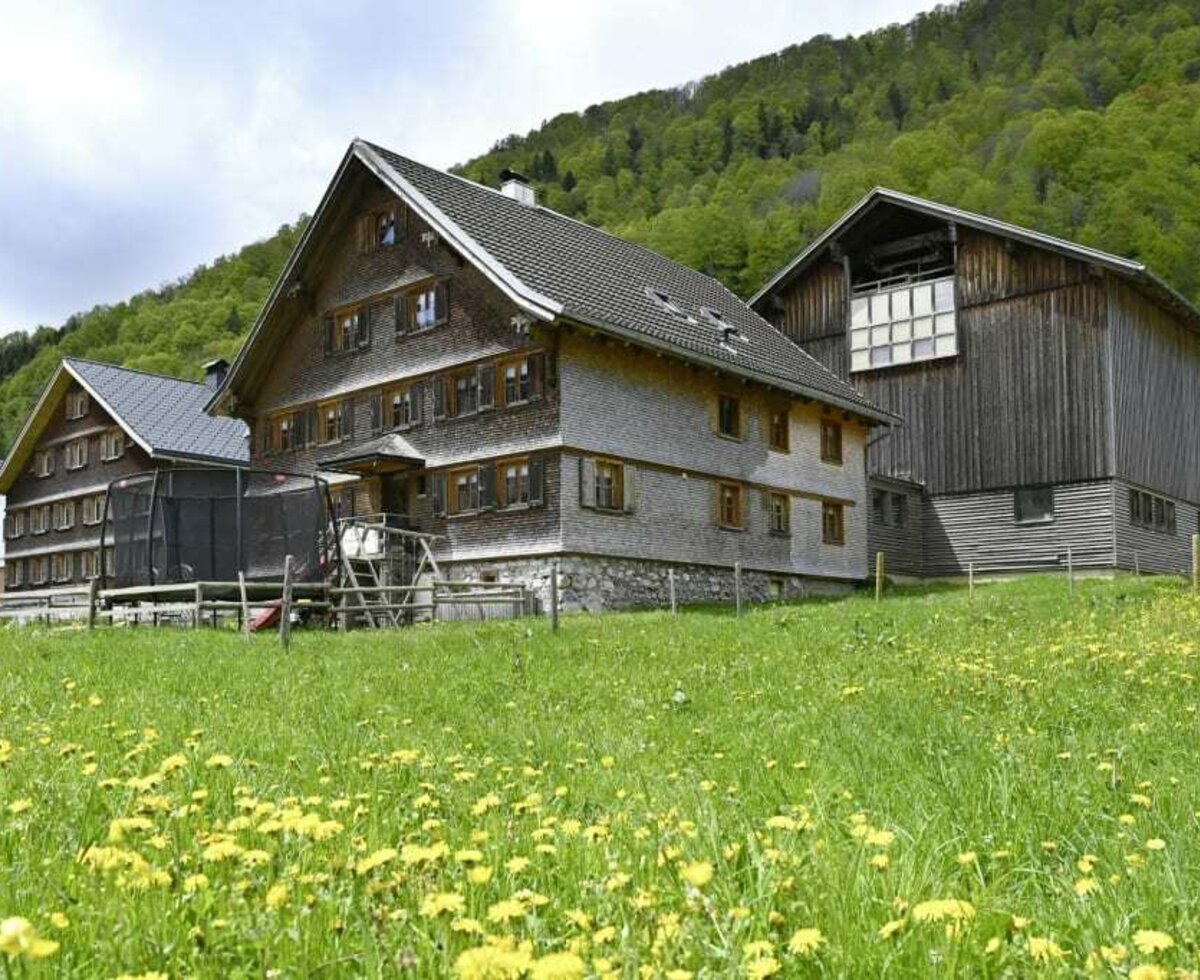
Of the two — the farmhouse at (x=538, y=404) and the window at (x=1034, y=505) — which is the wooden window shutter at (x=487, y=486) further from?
the window at (x=1034, y=505)

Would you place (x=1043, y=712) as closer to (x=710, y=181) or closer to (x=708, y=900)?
(x=708, y=900)

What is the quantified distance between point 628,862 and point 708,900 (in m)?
1.01

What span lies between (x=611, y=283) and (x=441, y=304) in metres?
4.43

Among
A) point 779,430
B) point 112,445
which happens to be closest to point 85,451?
point 112,445

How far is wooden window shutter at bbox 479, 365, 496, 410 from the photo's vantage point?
28578mm

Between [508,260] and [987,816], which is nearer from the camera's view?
[987,816]

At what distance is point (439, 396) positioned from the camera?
98.8 feet

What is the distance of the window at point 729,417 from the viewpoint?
31203 mm

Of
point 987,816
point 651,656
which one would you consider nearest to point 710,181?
point 651,656

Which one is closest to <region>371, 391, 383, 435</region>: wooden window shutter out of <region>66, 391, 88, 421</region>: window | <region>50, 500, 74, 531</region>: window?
<region>66, 391, 88, 421</region>: window

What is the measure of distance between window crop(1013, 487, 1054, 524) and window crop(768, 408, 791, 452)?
738 centimetres

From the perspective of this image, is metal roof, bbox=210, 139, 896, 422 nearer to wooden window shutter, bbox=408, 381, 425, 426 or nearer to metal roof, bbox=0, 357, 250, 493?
wooden window shutter, bbox=408, 381, 425, 426

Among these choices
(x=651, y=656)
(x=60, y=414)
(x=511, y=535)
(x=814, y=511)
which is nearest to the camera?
(x=651, y=656)

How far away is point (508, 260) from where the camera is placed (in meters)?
27.9
